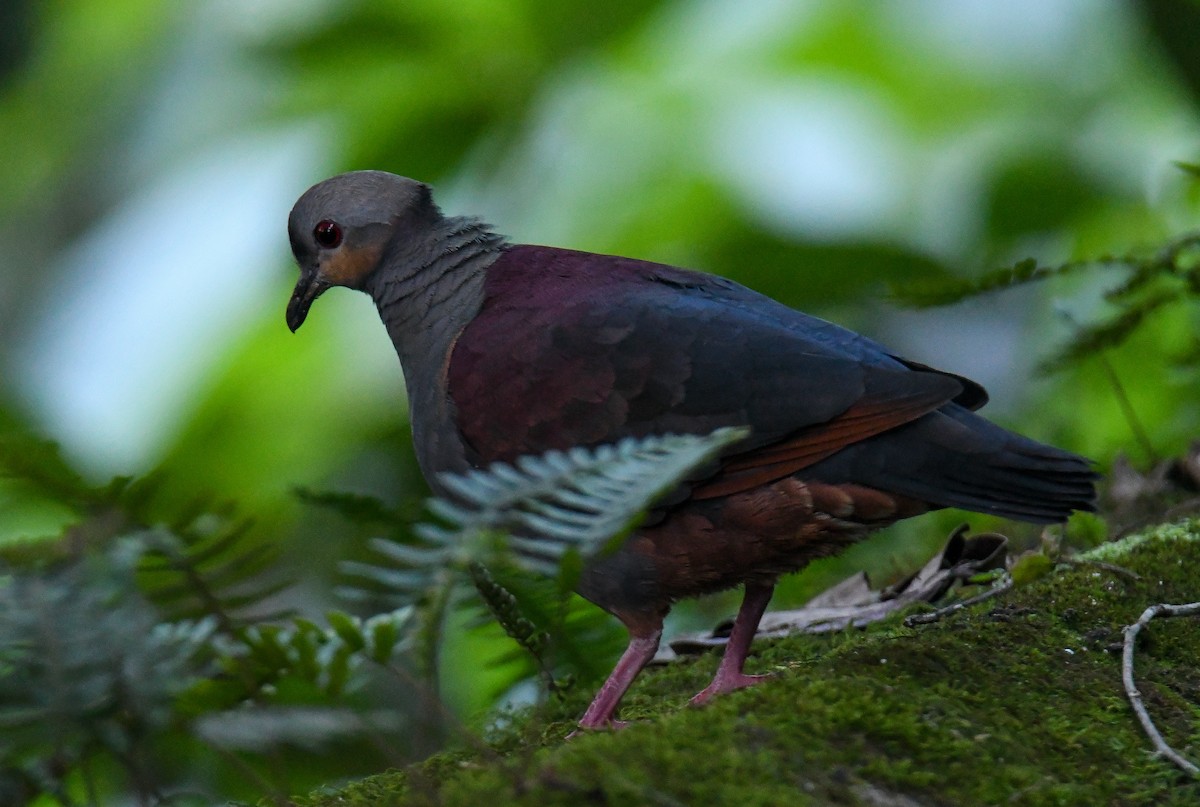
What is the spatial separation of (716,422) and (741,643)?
0.57 metres

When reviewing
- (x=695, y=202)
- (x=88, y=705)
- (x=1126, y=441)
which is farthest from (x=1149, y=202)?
(x=88, y=705)

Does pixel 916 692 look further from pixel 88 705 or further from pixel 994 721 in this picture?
pixel 88 705

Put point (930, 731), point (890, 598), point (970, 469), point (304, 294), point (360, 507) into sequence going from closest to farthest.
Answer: point (930, 731)
point (360, 507)
point (970, 469)
point (890, 598)
point (304, 294)

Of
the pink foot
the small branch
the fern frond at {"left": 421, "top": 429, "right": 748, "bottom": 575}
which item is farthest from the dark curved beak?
the small branch

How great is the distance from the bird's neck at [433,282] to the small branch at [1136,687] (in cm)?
193

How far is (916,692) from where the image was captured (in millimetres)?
2342

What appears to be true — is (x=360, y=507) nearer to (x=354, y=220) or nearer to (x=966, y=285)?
(x=354, y=220)

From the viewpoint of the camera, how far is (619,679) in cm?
306

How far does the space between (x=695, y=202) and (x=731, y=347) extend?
3495 mm

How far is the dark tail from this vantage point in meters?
2.77

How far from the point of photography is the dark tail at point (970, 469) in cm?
277

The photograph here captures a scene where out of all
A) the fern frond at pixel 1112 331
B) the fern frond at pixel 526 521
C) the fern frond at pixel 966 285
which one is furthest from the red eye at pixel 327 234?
the fern frond at pixel 1112 331

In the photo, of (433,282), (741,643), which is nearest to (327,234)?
(433,282)

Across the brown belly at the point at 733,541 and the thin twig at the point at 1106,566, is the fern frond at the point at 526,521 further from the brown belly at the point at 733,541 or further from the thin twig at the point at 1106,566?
the thin twig at the point at 1106,566
